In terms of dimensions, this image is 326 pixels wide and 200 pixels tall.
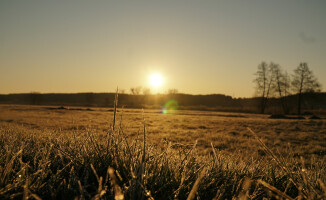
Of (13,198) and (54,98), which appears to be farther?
(54,98)

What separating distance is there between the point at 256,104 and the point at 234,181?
51.3 metres

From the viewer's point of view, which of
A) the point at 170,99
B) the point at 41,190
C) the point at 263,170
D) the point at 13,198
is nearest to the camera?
the point at 13,198

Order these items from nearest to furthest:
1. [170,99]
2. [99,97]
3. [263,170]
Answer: [263,170]
[170,99]
[99,97]

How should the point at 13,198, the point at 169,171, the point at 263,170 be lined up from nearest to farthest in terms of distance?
the point at 13,198, the point at 169,171, the point at 263,170

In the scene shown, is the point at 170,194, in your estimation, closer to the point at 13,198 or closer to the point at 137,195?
the point at 137,195

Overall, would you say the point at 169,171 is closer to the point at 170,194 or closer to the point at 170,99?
the point at 170,194

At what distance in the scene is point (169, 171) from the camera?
1589mm

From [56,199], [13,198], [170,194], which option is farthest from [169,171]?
[13,198]

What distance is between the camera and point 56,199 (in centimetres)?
125

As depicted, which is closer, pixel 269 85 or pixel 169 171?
pixel 169 171

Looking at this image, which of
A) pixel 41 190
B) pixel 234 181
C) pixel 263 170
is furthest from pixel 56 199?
pixel 263 170

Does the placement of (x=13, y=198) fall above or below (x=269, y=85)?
below

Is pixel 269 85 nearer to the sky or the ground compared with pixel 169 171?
nearer to the sky

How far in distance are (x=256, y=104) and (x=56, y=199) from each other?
5216cm
